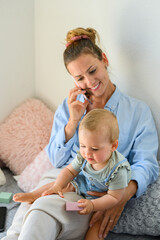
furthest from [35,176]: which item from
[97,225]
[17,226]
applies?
[97,225]

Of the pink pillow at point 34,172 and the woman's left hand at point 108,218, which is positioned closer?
the woman's left hand at point 108,218

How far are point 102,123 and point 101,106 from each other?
1.64ft

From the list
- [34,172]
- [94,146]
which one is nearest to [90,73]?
[94,146]

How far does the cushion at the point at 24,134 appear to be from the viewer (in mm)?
2031

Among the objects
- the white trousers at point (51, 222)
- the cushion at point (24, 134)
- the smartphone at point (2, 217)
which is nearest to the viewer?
the white trousers at point (51, 222)

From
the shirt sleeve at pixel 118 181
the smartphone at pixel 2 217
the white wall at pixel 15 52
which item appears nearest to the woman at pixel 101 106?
the shirt sleeve at pixel 118 181

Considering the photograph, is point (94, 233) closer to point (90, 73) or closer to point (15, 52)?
point (90, 73)

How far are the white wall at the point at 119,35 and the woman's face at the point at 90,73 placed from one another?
21 centimetres

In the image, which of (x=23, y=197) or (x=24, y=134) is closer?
(x=23, y=197)

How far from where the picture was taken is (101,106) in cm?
163

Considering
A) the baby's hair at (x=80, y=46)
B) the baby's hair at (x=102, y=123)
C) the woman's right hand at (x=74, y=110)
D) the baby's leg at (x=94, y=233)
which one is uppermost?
the baby's hair at (x=80, y=46)

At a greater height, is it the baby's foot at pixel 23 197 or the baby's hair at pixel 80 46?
the baby's hair at pixel 80 46

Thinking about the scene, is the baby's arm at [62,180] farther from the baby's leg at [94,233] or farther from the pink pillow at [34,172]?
the pink pillow at [34,172]

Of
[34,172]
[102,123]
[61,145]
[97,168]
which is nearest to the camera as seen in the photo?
[102,123]
